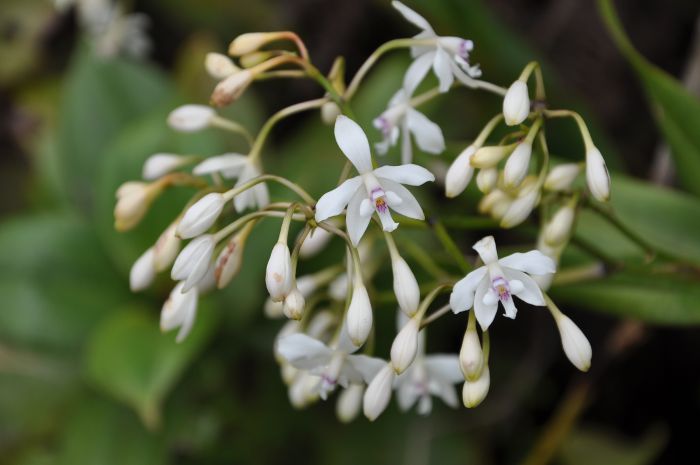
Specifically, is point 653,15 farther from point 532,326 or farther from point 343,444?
point 343,444

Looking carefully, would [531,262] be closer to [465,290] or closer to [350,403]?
[465,290]

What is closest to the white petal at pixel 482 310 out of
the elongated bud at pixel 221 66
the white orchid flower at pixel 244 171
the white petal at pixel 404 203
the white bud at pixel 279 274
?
the white petal at pixel 404 203

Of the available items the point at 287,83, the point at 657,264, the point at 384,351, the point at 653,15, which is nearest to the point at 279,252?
the point at 657,264

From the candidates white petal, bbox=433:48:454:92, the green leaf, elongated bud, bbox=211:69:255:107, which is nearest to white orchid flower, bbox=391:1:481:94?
white petal, bbox=433:48:454:92

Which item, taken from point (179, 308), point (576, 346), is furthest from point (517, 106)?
point (179, 308)

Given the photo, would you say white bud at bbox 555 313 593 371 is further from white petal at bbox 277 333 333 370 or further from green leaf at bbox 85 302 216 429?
green leaf at bbox 85 302 216 429
